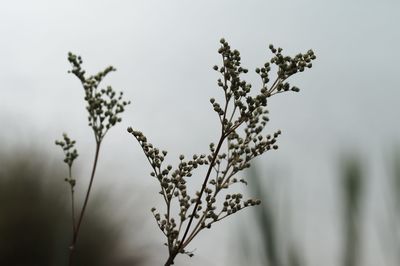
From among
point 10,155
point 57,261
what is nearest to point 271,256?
point 57,261

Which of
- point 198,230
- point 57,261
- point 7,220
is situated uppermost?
point 7,220

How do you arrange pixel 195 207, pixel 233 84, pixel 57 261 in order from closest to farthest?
pixel 195 207
pixel 233 84
pixel 57 261

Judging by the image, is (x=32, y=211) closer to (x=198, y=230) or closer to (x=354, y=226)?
(x=354, y=226)

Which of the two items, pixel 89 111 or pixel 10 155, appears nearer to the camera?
pixel 89 111

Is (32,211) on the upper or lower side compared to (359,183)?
upper

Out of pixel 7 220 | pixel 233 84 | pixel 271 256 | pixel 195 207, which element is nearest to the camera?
pixel 195 207

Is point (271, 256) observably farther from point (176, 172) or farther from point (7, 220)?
point (7, 220)
